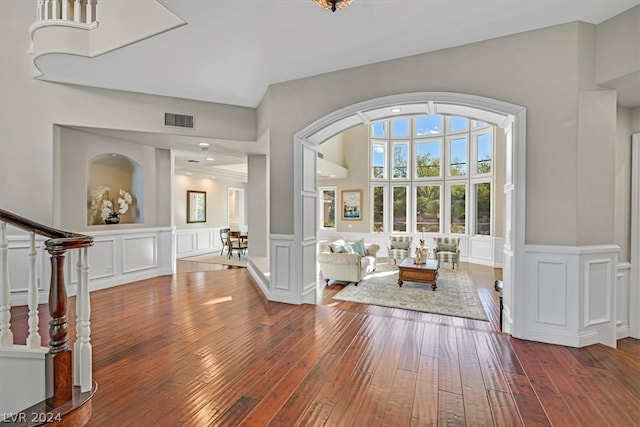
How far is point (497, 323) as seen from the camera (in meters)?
3.94

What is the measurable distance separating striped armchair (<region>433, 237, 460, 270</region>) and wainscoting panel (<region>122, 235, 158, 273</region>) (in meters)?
6.85

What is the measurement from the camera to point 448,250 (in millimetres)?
8234

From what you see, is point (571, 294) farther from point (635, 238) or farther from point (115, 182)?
point (115, 182)

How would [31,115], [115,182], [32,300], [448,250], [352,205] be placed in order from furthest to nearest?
[352,205] → [448,250] → [115,182] → [31,115] → [32,300]

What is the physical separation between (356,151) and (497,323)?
7.78 m

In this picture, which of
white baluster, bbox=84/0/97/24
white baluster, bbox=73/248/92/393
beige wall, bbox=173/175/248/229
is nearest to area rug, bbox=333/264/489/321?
white baluster, bbox=73/248/92/393

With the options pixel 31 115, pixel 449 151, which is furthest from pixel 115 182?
pixel 449 151

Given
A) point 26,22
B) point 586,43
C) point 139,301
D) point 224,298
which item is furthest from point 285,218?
point 26,22

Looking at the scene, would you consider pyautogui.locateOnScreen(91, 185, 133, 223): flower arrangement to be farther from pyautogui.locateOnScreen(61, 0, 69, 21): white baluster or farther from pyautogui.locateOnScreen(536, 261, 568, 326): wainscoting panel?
pyautogui.locateOnScreen(536, 261, 568, 326): wainscoting panel

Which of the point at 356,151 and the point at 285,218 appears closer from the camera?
the point at 285,218

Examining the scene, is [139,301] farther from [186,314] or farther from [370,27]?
[370,27]

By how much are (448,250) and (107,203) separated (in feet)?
26.4

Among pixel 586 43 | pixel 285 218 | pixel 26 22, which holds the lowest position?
pixel 285 218

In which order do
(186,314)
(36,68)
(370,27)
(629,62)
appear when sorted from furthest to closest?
1. (36,68)
2. (186,314)
3. (370,27)
4. (629,62)
